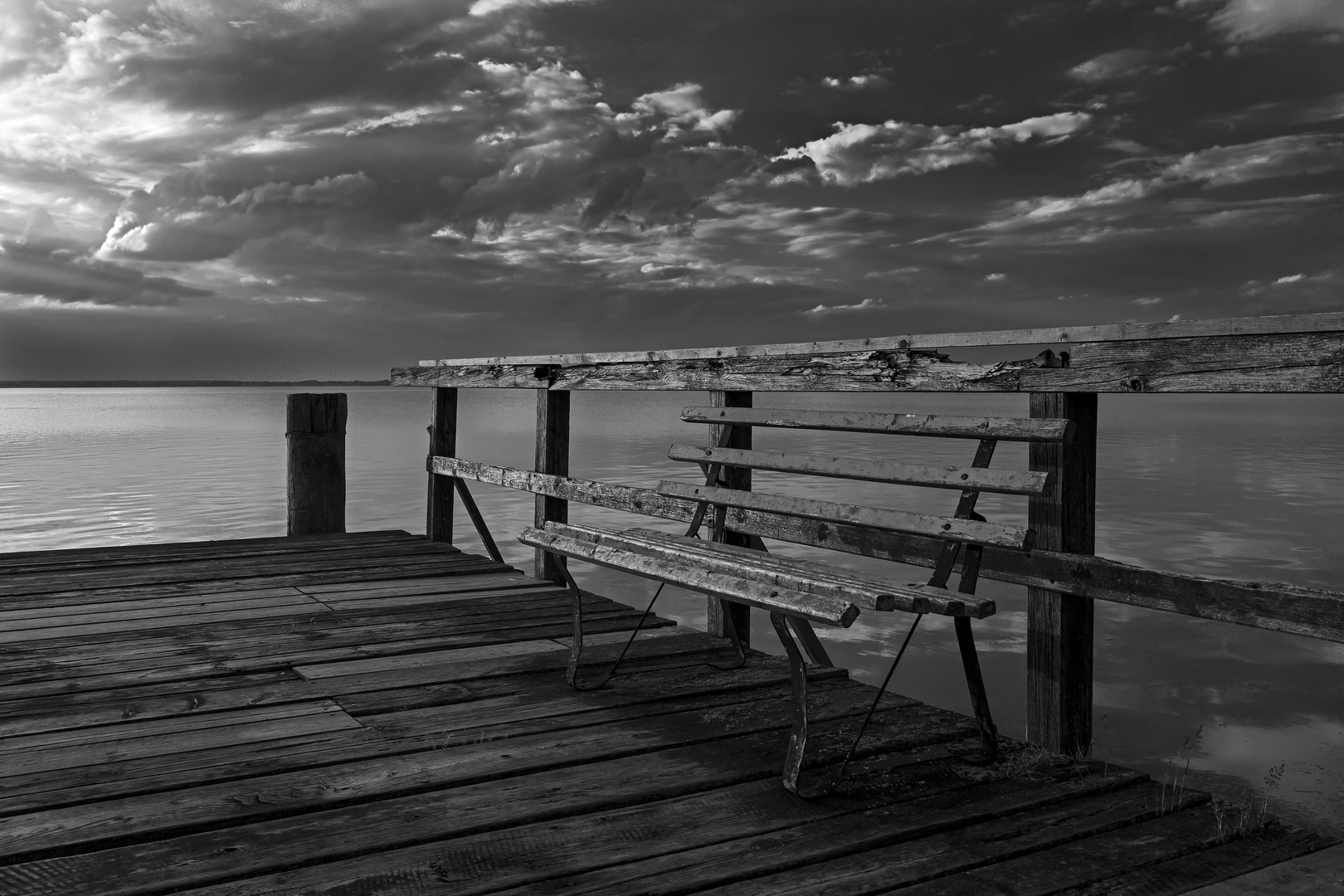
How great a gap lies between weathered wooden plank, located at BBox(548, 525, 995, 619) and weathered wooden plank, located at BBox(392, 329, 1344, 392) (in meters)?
0.68

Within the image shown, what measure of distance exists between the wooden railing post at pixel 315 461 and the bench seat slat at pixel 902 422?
3.60 meters

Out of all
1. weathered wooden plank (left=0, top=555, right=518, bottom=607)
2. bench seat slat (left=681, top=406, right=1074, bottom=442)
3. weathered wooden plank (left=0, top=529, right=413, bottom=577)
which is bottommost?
weathered wooden plank (left=0, top=555, right=518, bottom=607)

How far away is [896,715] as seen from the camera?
3.30 meters

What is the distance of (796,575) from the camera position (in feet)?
9.50

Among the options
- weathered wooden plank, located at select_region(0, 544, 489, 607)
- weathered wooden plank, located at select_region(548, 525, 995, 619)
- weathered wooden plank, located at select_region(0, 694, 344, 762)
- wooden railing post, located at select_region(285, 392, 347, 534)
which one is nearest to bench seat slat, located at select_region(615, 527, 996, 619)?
weathered wooden plank, located at select_region(548, 525, 995, 619)

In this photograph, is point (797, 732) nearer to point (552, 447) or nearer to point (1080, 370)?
point (1080, 370)

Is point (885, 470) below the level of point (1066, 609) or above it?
above

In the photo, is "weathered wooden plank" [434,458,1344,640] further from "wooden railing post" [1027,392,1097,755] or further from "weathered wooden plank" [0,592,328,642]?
"weathered wooden plank" [0,592,328,642]

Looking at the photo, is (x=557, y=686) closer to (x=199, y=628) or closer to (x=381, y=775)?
(x=381, y=775)

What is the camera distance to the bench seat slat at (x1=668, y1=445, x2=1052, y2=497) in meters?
2.84

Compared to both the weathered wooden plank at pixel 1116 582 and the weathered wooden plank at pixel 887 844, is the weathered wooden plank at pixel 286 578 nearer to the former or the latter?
the weathered wooden plank at pixel 1116 582

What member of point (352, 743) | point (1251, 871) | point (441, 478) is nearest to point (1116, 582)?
point (1251, 871)

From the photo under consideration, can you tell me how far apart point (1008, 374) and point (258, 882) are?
Result: 235cm

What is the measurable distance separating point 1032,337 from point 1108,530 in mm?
11392
